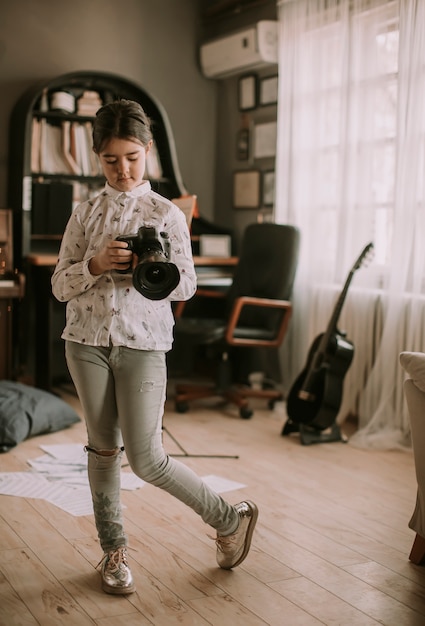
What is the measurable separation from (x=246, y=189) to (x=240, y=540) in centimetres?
327

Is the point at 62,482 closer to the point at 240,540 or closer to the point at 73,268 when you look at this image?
the point at 240,540

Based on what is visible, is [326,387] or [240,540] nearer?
[240,540]

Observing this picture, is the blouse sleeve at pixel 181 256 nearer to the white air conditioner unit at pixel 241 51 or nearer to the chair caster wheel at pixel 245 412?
the chair caster wheel at pixel 245 412

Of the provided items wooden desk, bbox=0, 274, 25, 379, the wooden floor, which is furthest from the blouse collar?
wooden desk, bbox=0, 274, 25, 379

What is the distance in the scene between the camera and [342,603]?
2.09 m

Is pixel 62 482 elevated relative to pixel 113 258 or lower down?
lower down

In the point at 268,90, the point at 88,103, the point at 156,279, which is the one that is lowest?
the point at 156,279

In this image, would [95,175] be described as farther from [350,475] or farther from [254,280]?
[350,475]

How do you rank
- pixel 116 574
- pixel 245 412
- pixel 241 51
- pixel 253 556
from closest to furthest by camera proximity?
pixel 116 574, pixel 253 556, pixel 245 412, pixel 241 51

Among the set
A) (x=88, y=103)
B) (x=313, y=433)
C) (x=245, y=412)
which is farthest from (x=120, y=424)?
(x=88, y=103)

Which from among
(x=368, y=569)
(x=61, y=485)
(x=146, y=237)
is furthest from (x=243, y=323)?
(x=146, y=237)

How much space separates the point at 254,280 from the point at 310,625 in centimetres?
277

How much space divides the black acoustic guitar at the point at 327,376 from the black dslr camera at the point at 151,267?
6.33 ft

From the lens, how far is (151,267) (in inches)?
74.5
